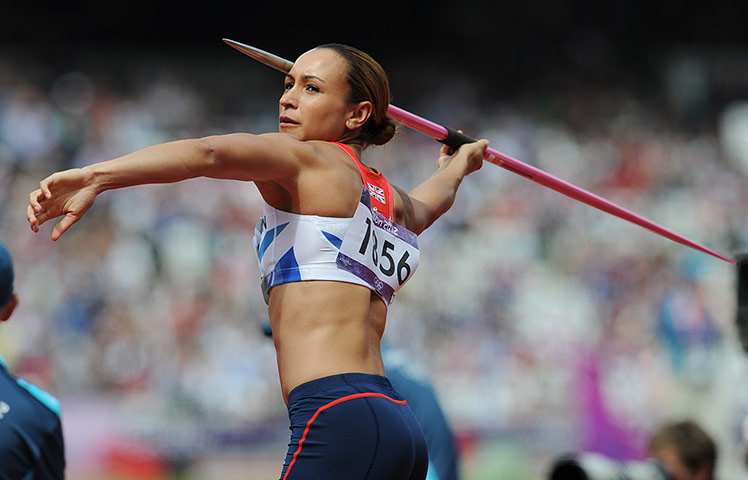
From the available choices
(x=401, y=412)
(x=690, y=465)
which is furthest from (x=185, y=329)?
(x=401, y=412)

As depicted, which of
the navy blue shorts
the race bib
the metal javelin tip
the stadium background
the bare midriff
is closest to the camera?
the navy blue shorts

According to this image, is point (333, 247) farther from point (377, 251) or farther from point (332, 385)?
point (332, 385)

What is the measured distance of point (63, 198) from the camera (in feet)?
8.30

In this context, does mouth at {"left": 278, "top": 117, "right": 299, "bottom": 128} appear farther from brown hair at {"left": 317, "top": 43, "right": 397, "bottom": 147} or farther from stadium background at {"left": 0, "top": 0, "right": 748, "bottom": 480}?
stadium background at {"left": 0, "top": 0, "right": 748, "bottom": 480}

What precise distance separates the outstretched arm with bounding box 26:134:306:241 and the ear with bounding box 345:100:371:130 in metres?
0.49

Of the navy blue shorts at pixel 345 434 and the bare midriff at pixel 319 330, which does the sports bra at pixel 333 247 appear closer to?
the bare midriff at pixel 319 330

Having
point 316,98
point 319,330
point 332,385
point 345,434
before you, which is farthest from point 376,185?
point 345,434

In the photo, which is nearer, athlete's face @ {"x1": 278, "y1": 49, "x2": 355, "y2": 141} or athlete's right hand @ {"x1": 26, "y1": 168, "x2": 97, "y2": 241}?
athlete's right hand @ {"x1": 26, "y1": 168, "x2": 97, "y2": 241}

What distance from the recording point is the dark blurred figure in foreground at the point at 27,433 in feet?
10.8

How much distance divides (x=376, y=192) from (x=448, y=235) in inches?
453

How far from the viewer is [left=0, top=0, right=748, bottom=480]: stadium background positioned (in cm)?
1128

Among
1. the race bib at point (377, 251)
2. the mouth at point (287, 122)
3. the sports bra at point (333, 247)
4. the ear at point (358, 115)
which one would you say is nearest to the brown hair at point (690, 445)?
the race bib at point (377, 251)

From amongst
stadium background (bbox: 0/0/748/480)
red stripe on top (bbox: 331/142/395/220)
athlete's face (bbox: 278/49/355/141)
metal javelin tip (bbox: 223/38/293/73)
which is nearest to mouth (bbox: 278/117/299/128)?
athlete's face (bbox: 278/49/355/141)

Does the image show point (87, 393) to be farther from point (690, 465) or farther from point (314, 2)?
point (314, 2)
